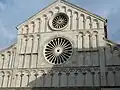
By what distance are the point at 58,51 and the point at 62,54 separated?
0.46 meters

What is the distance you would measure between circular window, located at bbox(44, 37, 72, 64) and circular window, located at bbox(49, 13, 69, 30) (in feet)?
3.99

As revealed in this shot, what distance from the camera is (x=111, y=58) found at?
19.8 meters

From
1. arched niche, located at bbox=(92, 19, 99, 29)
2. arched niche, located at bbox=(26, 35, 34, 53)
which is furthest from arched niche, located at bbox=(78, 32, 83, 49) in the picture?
arched niche, located at bbox=(26, 35, 34, 53)

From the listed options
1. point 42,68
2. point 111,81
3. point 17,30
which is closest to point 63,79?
point 42,68

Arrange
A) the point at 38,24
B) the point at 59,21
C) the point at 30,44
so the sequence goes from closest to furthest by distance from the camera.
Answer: the point at 30,44
the point at 59,21
the point at 38,24

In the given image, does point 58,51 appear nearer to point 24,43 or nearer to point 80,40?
point 80,40

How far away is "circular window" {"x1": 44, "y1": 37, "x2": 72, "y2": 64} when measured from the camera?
21.0 metres

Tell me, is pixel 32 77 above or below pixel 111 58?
below

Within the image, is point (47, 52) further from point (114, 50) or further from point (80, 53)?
point (114, 50)

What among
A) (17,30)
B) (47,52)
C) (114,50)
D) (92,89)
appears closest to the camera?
(92,89)

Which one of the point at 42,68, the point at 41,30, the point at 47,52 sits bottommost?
the point at 42,68

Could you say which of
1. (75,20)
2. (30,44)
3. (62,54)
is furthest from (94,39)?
(30,44)

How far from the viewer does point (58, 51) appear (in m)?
21.4

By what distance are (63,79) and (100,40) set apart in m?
4.43
